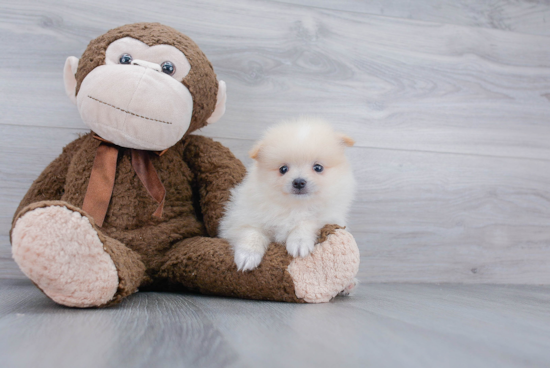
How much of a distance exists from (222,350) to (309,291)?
37 cm

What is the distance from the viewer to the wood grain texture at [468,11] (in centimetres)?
155

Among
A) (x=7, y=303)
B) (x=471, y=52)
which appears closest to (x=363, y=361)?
(x=7, y=303)

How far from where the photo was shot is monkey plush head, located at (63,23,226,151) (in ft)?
3.22

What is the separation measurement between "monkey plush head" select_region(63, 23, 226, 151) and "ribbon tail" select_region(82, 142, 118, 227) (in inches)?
2.1

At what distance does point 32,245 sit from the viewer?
0.74 metres

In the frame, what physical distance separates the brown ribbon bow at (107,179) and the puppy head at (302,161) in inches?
10.3

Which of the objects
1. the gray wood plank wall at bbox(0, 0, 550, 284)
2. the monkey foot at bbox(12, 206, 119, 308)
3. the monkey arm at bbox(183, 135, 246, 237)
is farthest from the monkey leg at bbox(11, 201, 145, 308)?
the gray wood plank wall at bbox(0, 0, 550, 284)

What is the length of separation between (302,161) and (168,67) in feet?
1.32

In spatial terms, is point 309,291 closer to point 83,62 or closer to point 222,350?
point 222,350

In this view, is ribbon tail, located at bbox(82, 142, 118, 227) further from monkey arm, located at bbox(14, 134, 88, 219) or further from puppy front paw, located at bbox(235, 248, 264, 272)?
puppy front paw, located at bbox(235, 248, 264, 272)

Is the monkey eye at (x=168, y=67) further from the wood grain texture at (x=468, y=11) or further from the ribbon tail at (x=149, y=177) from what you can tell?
the wood grain texture at (x=468, y=11)

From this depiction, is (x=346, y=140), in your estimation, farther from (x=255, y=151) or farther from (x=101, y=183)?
(x=101, y=183)

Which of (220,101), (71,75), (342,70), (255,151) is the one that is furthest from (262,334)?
(342,70)

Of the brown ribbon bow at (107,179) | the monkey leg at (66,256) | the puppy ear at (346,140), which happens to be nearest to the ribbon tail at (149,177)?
the brown ribbon bow at (107,179)
